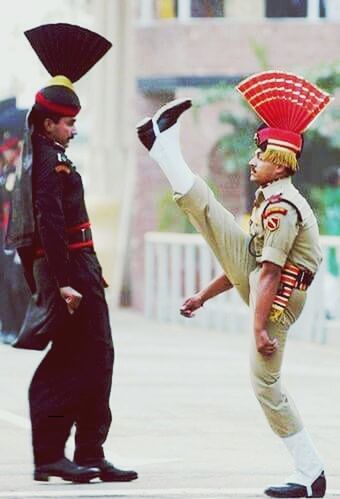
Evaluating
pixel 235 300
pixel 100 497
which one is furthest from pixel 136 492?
pixel 235 300

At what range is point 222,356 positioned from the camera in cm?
1892

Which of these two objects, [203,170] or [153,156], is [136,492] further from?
[203,170]

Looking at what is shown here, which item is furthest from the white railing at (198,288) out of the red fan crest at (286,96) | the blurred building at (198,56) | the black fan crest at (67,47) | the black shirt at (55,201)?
the red fan crest at (286,96)

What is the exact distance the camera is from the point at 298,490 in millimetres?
9516

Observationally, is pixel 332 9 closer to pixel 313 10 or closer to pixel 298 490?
pixel 313 10

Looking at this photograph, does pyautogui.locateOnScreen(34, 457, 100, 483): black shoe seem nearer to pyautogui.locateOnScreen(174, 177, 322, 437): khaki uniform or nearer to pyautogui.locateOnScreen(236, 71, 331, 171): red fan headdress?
pyautogui.locateOnScreen(174, 177, 322, 437): khaki uniform

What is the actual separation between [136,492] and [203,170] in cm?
1983

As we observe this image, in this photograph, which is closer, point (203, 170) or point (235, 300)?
point (235, 300)

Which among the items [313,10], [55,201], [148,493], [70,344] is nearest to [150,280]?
[313,10]

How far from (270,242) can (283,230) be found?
0.25 ft

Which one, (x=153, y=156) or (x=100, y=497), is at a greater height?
(x=153, y=156)

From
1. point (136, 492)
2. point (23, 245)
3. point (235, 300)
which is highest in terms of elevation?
point (23, 245)

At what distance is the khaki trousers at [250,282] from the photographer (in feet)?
30.9

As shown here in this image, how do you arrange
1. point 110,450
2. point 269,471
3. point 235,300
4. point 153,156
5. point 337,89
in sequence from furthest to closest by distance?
point 337,89, point 235,300, point 110,450, point 269,471, point 153,156
